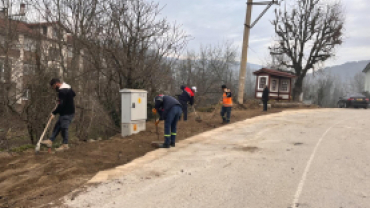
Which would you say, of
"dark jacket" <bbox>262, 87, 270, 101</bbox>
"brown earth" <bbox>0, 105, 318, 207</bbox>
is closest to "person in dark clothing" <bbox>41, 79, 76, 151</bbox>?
"brown earth" <bbox>0, 105, 318, 207</bbox>

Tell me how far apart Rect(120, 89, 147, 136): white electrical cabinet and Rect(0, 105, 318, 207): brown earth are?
47 centimetres

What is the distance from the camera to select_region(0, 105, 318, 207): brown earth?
A: 426cm

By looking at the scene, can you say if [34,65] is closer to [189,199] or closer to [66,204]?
[66,204]

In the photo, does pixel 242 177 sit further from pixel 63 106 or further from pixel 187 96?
pixel 187 96

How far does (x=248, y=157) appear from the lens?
653 centimetres

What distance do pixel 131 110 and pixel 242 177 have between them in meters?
4.53

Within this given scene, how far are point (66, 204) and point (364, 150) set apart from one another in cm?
680

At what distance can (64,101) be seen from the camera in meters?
6.76

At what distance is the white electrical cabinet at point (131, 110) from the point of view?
8.72m

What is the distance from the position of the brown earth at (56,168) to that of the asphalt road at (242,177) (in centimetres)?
37

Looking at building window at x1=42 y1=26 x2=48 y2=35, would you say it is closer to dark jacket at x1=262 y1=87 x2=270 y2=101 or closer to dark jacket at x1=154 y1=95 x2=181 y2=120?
dark jacket at x1=154 y1=95 x2=181 y2=120

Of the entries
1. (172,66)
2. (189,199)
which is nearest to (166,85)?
(172,66)

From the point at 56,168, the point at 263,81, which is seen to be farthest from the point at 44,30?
the point at 263,81

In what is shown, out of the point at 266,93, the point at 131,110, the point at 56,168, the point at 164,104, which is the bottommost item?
the point at 56,168
